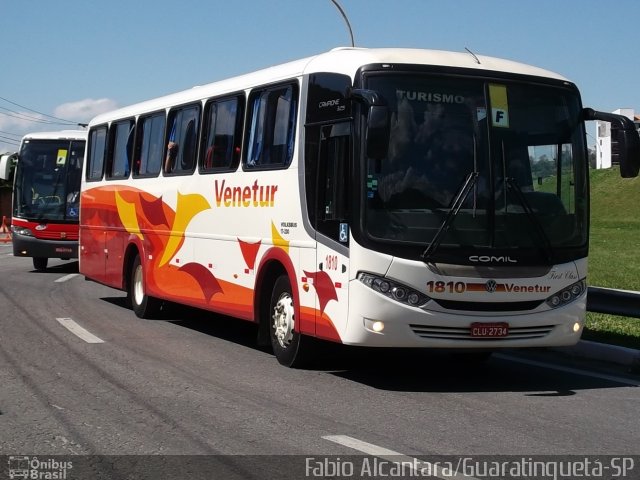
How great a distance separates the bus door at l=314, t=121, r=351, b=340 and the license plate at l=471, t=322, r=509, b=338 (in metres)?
1.19

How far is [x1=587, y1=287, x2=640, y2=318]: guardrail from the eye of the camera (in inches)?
485

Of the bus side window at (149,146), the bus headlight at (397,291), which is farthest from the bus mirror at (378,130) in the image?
the bus side window at (149,146)

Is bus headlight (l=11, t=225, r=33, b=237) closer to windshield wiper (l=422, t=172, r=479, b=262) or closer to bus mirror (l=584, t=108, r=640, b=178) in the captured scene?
windshield wiper (l=422, t=172, r=479, b=262)

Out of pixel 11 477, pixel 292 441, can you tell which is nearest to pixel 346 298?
pixel 292 441

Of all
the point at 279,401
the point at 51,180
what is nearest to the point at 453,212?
the point at 279,401

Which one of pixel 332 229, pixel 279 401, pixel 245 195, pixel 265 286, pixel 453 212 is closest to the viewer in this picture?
pixel 279 401

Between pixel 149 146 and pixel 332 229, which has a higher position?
pixel 149 146

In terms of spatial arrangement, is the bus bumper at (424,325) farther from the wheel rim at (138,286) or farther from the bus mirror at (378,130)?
the wheel rim at (138,286)

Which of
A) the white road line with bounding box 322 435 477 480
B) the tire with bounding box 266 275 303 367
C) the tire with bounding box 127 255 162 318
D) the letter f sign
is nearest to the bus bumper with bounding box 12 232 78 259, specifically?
the tire with bounding box 127 255 162 318

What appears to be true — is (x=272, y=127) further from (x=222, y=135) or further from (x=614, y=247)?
(x=614, y=247)

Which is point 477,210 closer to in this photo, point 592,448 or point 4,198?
point 592,448

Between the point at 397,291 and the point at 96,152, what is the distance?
1061 centimetres

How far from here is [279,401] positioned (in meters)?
9.16

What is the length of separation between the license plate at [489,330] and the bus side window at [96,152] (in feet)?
33.4
